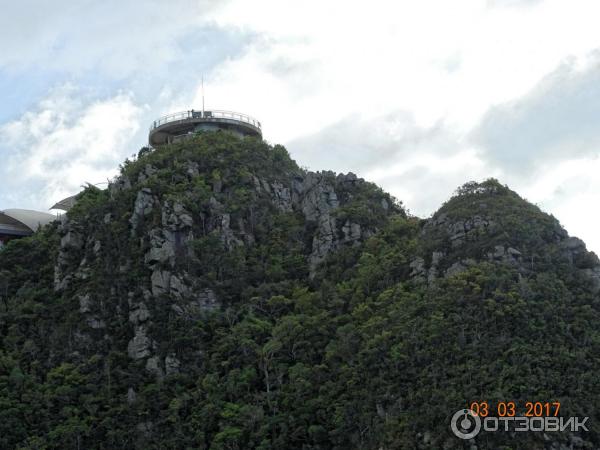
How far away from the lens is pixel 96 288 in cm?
6994

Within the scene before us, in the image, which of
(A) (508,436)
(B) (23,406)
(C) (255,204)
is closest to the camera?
(A) (508,436)

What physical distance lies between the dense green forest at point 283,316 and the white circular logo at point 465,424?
370 mm

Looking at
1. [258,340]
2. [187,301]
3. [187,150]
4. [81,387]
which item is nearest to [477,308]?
[258,340]

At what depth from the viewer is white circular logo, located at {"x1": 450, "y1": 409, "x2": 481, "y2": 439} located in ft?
171

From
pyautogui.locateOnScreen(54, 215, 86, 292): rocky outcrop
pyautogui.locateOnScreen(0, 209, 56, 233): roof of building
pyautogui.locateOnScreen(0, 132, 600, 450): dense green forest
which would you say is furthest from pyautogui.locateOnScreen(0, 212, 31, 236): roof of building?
pyautogui.locateOnScreen(54, 215, 86, 292): rocky outcrop

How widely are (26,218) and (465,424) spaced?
47322mm

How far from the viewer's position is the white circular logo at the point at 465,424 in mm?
52000

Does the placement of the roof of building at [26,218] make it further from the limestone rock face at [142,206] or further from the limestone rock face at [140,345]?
the limestone rock face at [140,345]

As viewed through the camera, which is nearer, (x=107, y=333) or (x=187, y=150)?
(x=107, y=333)

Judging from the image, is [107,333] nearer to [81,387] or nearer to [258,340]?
[81,387]

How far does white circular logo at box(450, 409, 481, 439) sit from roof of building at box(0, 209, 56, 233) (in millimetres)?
44182

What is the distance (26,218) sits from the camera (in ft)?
295

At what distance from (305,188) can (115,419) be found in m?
23.0
